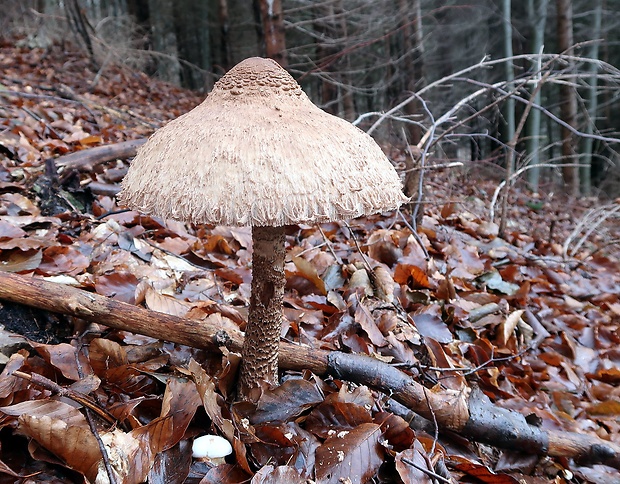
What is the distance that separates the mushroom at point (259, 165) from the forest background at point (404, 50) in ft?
9.46

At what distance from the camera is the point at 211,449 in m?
1.54

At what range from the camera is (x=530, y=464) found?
206 centimetres

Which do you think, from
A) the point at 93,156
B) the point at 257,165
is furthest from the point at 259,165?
the point at 93,156

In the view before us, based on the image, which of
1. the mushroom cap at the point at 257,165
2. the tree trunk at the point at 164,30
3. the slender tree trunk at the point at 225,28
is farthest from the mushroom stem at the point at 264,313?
the tree trunk at the point at 164,30

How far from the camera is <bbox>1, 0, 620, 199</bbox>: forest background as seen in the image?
7465mm

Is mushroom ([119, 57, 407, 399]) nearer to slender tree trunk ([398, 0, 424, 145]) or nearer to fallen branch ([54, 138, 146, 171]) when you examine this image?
fallen branch ([54, 138, 146, 171])

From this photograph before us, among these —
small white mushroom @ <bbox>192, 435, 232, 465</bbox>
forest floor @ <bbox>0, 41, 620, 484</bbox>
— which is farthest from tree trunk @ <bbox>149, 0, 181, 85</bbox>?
small white mushroom @ <bbox>192, 435, 232, 465</bbox>

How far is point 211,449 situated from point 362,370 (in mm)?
700

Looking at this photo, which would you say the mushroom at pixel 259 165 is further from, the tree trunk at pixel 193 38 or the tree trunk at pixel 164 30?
the tree trunk at pixel 164 30

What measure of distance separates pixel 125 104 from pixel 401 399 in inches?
370

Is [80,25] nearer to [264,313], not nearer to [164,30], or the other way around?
[164,30]

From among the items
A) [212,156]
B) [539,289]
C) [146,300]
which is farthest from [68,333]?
[539,289]

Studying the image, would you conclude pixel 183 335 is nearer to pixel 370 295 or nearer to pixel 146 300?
pixel 146 300

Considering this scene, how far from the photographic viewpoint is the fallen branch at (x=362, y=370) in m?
1.78
